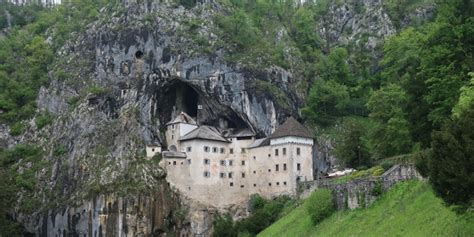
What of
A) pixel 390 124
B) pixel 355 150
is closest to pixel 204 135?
pixel 355 150

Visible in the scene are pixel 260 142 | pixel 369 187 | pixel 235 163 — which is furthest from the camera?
pixel 235 163

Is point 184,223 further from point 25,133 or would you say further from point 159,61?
point 25,133

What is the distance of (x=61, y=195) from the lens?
81750 millimetres

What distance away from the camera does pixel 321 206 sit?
4747cm

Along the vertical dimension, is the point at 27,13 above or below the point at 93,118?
above

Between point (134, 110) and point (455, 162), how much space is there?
191 feet

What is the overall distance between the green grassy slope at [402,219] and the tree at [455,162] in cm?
218

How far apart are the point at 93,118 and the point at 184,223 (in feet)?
63.0

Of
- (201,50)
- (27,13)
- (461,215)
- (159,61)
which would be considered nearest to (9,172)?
(159,61)

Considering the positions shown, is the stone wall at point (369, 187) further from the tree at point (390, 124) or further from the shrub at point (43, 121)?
the shrub at point (43, 121)

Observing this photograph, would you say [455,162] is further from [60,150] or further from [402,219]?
[60,150]

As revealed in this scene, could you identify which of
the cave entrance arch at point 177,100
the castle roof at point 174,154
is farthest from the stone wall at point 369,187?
the cave entrance arch at point 177,100

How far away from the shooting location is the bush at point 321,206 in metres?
47.2

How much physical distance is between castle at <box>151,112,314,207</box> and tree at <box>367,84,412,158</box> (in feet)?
32.7
